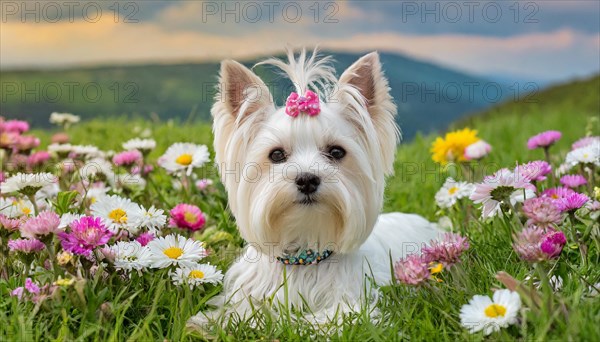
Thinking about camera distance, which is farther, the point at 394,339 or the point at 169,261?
the point at 169,261

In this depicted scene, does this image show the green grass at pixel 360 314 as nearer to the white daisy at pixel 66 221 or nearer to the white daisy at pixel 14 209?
the white daisy at pixel 66 221

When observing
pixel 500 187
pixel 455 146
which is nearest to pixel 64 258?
pixel 500 187

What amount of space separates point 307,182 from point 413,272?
69 cm

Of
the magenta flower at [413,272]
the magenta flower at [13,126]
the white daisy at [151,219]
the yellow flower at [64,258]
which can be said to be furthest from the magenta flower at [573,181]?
the magenta flower at [13,126]

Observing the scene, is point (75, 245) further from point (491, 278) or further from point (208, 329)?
point (491, 278)

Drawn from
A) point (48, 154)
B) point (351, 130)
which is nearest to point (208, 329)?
point (351, 130)

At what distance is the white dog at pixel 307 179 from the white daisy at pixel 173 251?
290 millimetres

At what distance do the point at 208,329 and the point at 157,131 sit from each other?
6.15m

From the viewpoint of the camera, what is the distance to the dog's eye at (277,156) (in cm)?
378

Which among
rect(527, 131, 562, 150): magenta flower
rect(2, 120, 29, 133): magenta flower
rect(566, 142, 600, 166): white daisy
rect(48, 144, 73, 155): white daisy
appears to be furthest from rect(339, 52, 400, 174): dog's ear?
rect(2, 120, 29, 133): magenta flower

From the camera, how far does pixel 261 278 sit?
4.12 m

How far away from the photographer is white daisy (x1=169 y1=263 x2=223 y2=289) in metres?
3.80

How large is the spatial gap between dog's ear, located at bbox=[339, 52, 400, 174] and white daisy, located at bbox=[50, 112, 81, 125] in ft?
14.6

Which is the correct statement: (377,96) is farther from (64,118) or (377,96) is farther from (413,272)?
(64,118)
